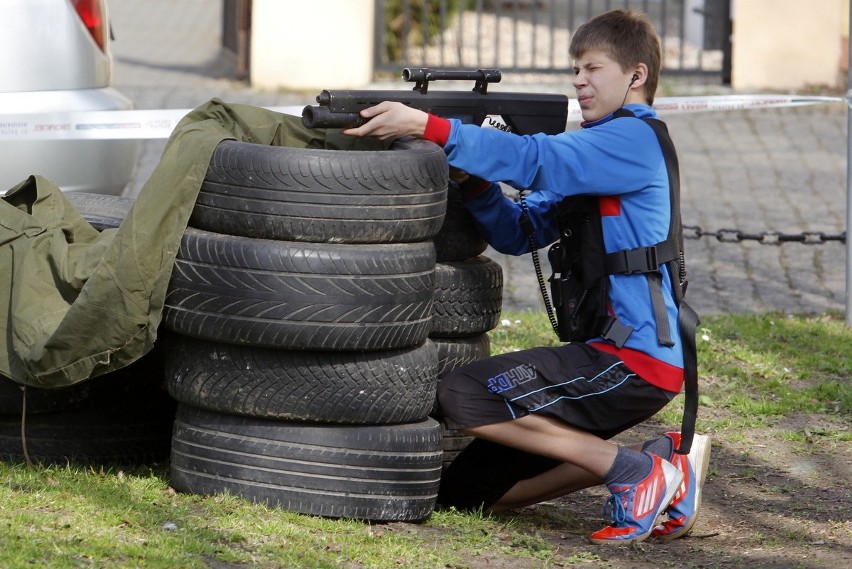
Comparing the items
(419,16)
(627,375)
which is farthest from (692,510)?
(419,16)

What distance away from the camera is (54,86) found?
5.32m

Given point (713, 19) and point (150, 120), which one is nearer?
point (150, 120)

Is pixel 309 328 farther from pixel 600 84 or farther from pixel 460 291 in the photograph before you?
pixel 600 84

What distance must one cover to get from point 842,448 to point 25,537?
3196mm

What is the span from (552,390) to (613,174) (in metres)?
0.69

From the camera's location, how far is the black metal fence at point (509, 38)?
1255 cm

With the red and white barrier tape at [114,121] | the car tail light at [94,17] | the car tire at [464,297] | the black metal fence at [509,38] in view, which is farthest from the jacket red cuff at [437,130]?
the black metal fence at [509,38]

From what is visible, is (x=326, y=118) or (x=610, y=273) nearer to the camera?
(x=326, y=118)

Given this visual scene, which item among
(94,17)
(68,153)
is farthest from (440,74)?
(94,17)

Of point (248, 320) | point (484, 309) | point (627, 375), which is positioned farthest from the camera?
point (484, 309)

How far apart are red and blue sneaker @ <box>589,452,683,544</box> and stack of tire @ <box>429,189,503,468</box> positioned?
23.6 inches

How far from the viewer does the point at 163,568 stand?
3148 millimetres

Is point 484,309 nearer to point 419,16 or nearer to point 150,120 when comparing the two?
point 150,120

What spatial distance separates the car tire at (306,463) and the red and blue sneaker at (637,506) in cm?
65
